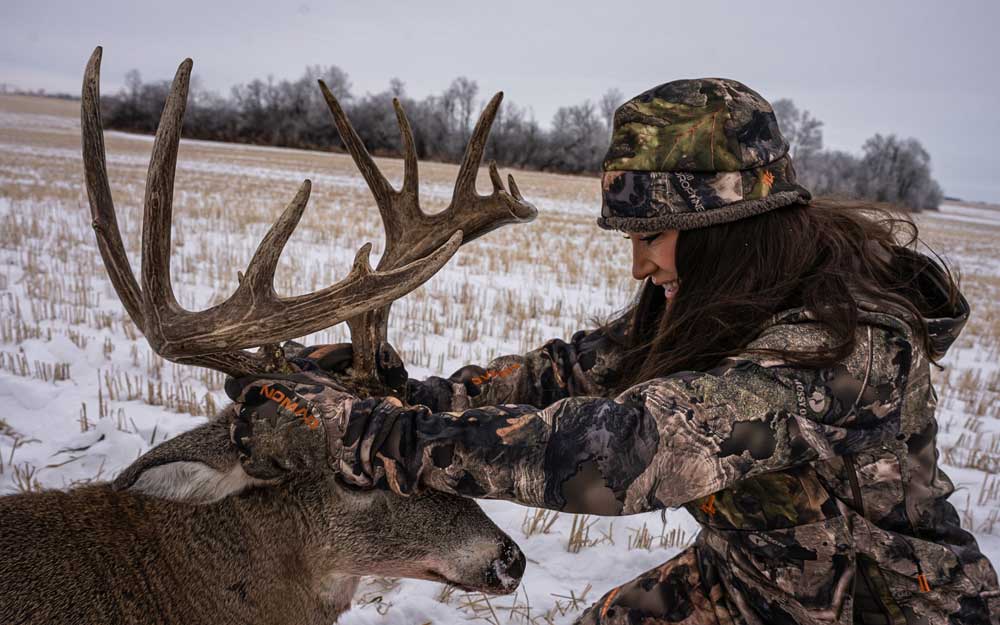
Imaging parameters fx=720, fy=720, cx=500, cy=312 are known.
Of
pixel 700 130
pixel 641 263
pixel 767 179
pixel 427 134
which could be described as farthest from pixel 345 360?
pixel 427 134

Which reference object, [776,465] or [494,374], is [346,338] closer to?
[494,374]

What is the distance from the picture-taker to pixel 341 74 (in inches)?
3056

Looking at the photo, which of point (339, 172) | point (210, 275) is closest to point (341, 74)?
point (339, 172)

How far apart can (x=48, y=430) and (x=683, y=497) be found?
13.2 ft

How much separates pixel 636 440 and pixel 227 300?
1.33 m

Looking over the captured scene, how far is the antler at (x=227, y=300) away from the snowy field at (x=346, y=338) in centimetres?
160

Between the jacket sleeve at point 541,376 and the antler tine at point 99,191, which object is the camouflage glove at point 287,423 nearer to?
the antler tine at point 99,191

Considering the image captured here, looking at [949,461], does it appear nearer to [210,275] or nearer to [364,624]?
[364,624]

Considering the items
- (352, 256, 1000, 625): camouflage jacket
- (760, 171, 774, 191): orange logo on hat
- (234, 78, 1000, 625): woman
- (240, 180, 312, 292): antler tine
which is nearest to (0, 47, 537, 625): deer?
(240, 180, 312, 292): antler tine

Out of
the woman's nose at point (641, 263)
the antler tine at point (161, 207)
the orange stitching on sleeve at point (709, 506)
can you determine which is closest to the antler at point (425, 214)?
the woman's nose at point (641, 263)

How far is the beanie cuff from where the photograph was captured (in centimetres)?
233

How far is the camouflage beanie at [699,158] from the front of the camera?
2318 millimetres

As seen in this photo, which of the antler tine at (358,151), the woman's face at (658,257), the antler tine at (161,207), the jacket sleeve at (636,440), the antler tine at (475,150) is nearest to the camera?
the jacket sleeve at (636,440)

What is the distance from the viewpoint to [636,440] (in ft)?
6.63
